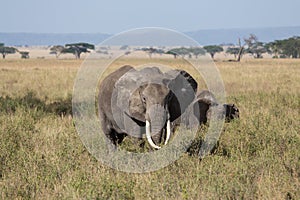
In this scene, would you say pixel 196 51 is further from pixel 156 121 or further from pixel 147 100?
pixel 156 121

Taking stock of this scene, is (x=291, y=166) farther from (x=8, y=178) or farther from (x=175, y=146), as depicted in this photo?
(x=8, y=178)

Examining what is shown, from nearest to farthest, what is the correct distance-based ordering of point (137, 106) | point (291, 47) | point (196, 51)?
point (137, 106) < point (196, 51) < point (291, 47)

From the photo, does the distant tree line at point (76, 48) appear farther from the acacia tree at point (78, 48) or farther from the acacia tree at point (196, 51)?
the acacia tree at point (196, 51)

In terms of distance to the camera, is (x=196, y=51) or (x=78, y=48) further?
(x=78, y=48)

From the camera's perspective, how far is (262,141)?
7250 mm

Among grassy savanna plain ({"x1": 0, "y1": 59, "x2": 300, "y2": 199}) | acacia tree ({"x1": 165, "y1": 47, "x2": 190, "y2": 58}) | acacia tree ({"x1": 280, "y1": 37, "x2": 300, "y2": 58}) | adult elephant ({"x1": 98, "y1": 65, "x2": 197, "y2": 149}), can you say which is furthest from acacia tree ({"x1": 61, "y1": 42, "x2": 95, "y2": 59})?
acacia tree ({"x1": 165, "y1": 47, "x2": 190, "y2": 58})

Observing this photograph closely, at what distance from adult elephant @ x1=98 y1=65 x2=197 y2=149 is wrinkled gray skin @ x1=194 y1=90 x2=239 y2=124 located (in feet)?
9.25

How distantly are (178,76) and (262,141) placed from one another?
2061 millimetres

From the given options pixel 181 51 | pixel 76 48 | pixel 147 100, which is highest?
pixel 181 51

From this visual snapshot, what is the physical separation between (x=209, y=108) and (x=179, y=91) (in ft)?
12.1

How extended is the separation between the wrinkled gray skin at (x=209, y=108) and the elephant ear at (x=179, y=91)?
279 centimetres

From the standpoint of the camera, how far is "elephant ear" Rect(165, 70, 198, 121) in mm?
5921

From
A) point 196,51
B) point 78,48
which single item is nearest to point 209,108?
point 196,51

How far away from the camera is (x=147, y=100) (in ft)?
18.0
